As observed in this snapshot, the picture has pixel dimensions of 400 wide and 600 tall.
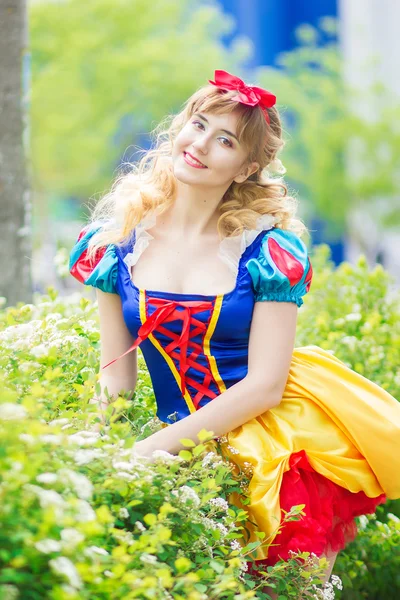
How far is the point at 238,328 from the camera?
2602mm

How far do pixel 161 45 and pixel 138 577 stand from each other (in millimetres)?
13922

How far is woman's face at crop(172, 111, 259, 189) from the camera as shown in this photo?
265cm

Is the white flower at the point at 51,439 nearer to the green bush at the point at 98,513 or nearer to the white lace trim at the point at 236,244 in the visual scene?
the green bush at the point at 98,513

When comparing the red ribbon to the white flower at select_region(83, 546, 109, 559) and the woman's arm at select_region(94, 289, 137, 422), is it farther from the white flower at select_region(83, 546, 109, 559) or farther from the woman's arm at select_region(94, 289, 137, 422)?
the white flower at select_region(83, 546, 109, 559)

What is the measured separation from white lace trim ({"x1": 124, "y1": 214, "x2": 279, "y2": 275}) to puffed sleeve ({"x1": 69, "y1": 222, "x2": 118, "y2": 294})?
2.3 inches

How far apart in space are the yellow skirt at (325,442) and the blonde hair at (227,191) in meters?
0.54

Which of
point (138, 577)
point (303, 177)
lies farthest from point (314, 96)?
point (138, 577)

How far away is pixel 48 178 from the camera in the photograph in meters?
16.0

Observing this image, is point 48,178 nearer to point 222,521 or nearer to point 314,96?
point 314,96

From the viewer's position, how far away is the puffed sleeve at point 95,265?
2.72 m

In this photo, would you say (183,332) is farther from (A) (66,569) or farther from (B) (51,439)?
(A) (66,569)

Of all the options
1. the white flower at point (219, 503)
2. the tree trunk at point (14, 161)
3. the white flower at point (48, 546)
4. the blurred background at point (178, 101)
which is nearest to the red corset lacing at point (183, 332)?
the white flower at point (219, 503)

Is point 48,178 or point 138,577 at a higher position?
point 138,577

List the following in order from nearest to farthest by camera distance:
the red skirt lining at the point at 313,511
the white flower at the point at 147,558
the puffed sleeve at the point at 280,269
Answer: the white flower at the point at 147,558
the red skirt lining at the point at 313,511
the puffed sleeve at the point at 280,269
